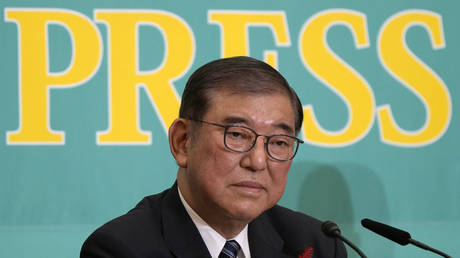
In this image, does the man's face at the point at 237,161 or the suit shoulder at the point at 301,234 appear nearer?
the man's face at the point at 237,161

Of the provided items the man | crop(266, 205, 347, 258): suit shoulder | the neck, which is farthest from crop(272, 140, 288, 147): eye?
crop(266, 205, 347, 258): suit shoulder

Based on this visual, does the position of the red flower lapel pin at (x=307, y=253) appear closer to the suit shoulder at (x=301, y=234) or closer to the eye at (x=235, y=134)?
the suit shoulder at (x=301, y=234)

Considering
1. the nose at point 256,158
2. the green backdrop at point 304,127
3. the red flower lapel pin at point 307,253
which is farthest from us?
the green backdrop at point 304,127

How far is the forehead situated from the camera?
1.31 m

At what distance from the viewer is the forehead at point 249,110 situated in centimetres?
131

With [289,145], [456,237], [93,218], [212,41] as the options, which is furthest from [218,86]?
[456,237]

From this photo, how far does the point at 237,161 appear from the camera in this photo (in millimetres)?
1295

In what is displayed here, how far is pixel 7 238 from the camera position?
209 centimetres

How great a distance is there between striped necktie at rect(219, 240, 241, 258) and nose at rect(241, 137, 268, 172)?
10.1 inches

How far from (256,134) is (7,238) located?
1.25m

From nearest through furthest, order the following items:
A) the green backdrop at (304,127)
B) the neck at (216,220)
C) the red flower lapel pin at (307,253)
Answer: the neck at (216,220) → the red flower lapel pin at (307,253) → the green backdrop at (304,127)

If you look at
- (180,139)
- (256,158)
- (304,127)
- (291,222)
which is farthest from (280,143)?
(304,127)

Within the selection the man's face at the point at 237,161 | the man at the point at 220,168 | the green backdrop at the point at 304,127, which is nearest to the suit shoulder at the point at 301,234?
the man at the point at 220,168

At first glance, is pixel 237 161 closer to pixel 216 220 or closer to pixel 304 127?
pixel 216 220
